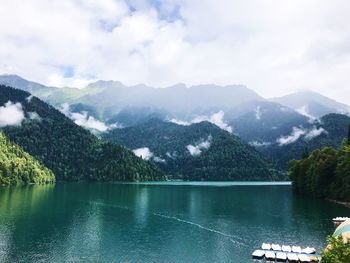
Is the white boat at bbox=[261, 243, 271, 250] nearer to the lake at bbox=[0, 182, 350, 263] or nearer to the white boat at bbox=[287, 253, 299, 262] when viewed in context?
the lake at bbox=[0, 182, 350, 263]

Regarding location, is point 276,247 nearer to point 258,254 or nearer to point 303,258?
point 258,254

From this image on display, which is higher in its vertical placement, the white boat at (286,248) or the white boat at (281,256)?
the white boat at (286,248)

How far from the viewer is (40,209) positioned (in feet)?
555

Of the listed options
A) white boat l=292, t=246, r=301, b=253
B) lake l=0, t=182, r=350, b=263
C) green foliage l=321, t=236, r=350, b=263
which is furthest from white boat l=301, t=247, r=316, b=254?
green foliage l=321, t=236, r=350, b=263

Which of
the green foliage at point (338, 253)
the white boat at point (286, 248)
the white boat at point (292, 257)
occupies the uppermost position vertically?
the green foliage at point (338, 253)

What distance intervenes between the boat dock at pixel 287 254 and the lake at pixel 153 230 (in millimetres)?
3440

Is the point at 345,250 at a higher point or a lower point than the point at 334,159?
lower

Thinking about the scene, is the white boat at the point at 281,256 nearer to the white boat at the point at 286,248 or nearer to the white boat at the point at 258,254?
the white boat at the point at 258,254

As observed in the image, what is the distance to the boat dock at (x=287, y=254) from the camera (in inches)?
3568

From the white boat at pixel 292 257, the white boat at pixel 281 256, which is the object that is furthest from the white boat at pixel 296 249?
the white boat at pixel 281 256

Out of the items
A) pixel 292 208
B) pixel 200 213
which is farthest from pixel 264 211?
pixel 200 213

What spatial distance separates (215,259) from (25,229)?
203 ft

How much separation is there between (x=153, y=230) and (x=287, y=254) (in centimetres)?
4723

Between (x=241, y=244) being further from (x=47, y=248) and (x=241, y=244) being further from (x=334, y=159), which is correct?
(x=334, y=159)
